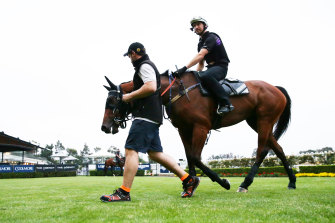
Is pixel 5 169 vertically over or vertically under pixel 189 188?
under

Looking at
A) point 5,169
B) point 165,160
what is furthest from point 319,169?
point 5,169

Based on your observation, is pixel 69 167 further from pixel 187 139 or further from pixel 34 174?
pixel 187 139

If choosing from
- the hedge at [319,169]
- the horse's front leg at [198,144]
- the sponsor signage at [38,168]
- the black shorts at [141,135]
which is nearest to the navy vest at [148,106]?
the black shorts at [141,135]

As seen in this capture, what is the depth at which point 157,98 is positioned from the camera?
193 inches

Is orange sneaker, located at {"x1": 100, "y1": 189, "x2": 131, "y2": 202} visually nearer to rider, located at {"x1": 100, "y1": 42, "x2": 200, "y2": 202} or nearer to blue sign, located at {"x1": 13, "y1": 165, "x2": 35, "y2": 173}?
rider, located at {"x1": 100, "y1": 42, "x2": 200, "y2": 202}

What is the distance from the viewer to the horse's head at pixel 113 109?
16.1ft

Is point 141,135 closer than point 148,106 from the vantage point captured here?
Yes

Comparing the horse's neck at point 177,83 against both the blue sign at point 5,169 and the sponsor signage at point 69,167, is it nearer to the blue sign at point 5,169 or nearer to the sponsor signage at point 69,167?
the blue sign at point 5,169

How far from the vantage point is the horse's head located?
4.91m

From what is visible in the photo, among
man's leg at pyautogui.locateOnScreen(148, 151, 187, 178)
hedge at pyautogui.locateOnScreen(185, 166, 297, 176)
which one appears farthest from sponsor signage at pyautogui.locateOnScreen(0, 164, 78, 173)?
man's leg at pyautogui.locateOnScreen(148, 151, 187, 178)

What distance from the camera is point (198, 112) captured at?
5.43 meters

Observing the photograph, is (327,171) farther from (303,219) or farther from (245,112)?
(303,219)

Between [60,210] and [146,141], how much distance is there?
1.53m

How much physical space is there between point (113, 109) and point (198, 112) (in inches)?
57.5
